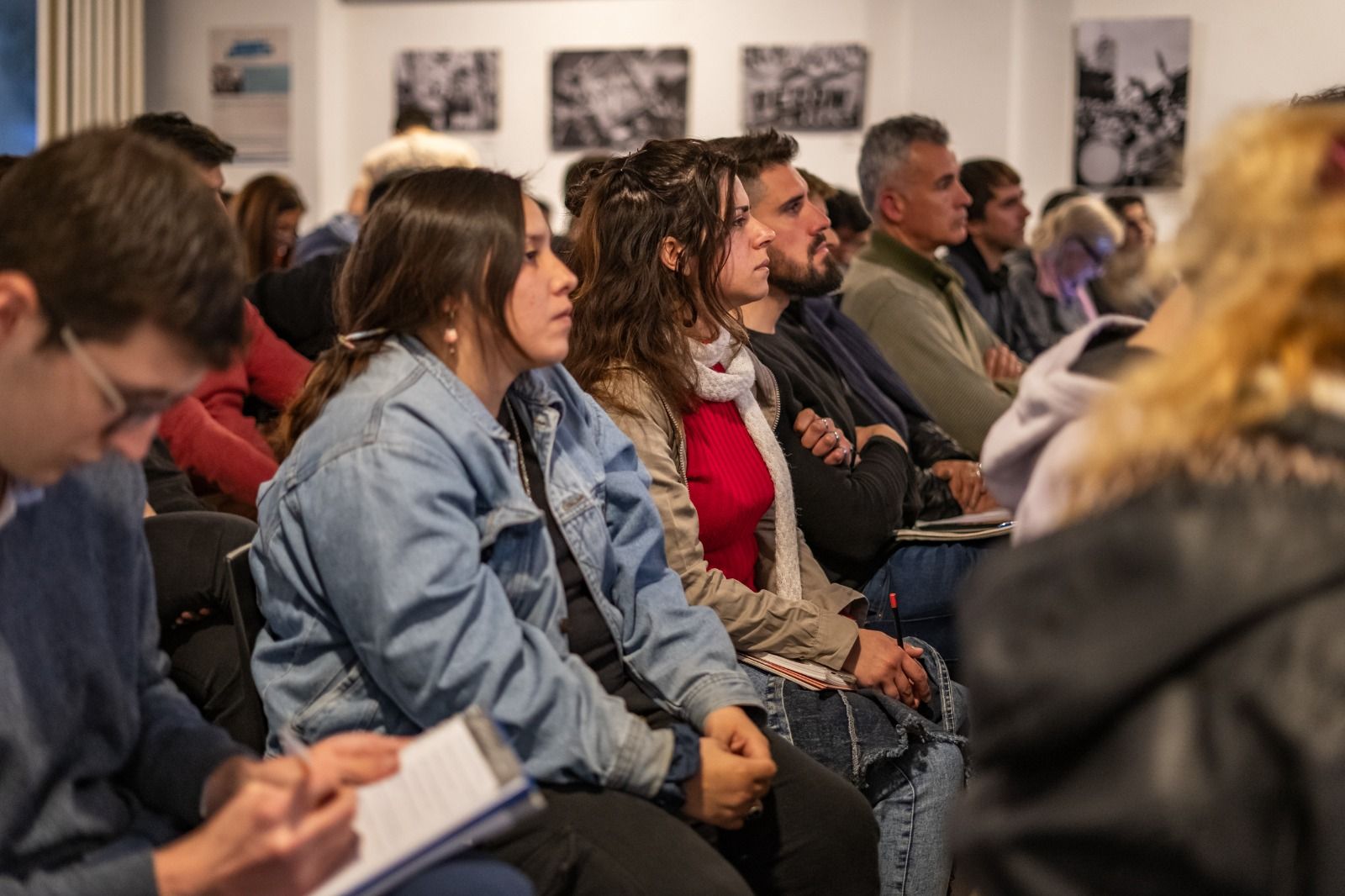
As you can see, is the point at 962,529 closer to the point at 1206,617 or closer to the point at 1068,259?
the point at 1206,617

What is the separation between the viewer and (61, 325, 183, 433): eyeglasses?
1.19 meters

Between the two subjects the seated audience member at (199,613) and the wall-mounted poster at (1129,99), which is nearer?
the seated audience member at (199,613)

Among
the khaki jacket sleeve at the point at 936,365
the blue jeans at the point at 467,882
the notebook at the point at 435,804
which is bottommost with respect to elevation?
the blue jeans at the point at 467,882

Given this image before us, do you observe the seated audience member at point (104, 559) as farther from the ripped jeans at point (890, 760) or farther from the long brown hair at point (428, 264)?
the ripped jeans at point (890, 760)

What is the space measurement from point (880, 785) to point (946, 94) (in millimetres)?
4702

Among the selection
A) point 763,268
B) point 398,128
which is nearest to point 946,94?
point 398,128

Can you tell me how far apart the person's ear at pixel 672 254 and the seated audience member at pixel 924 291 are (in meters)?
1.51

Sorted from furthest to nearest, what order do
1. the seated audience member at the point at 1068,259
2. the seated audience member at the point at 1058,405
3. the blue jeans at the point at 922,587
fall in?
the seated audience member at the point at 1068,259 → the blue jeans at the point at 922,587 → the seated audience member at the point at 1058,405

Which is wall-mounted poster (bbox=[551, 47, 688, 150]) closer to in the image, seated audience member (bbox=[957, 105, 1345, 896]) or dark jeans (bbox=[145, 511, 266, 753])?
dark jeans (bbox=[145, 511, 266, 753])

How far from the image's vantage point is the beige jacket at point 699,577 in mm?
2236

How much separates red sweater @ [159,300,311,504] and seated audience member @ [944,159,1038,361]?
2.69m

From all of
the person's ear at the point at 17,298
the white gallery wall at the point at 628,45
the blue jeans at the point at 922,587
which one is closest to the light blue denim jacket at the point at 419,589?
the person's ear at the point at 17,298

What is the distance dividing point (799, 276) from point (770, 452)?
25.4 inches

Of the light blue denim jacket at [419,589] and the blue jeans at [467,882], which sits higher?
the light blue denim jacket at [419,589]
